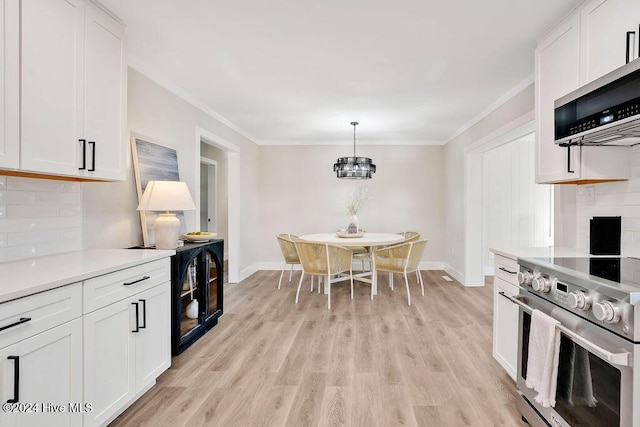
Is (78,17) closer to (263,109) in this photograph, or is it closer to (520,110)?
(263,109)

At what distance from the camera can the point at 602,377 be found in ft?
4.39

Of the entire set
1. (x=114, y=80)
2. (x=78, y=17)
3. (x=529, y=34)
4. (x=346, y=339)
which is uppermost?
(x=529, y=34)

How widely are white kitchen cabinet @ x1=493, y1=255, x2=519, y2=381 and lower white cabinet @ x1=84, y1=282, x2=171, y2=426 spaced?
2320mm

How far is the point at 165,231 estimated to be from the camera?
8.65ft

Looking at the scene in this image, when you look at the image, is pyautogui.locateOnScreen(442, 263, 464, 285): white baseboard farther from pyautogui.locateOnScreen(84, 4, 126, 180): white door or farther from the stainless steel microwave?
pyautogui.locateOnScreen(84, 4, 126, 180): white door

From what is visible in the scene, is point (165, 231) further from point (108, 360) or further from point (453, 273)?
point (453, 273)

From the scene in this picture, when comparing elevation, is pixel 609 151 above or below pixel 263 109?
below

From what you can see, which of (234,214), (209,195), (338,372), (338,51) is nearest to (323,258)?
(338,372)

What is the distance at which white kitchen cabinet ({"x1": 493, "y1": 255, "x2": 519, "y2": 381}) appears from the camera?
2.13 m

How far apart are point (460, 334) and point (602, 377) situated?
1.97m

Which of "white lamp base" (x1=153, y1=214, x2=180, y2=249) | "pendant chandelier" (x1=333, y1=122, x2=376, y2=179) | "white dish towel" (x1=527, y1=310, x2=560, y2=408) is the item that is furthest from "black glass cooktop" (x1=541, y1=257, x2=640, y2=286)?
"pendant chandelier" (x1=333, y1=122, x2=376, y2=179)

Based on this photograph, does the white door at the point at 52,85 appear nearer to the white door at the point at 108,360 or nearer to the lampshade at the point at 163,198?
the lampshade at the point at 163,198

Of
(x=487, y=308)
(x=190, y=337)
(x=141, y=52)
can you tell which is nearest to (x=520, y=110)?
(x=487, y=308)

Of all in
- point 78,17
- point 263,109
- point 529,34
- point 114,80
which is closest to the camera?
point 78,17
